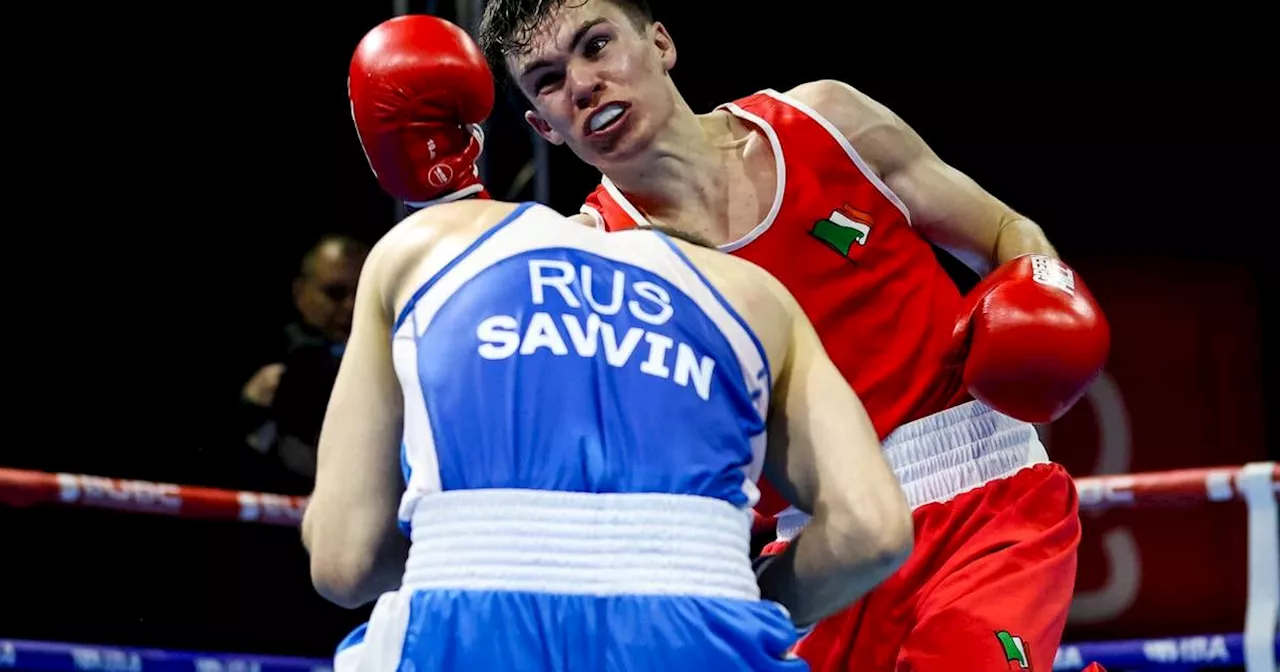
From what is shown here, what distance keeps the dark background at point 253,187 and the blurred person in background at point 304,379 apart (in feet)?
0.91

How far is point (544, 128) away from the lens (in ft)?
9.60

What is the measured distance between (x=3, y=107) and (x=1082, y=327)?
4530 millimetres

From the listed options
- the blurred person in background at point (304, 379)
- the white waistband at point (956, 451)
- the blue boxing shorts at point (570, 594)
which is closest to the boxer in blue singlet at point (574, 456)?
the blue boxing shorts at point (570, 594)

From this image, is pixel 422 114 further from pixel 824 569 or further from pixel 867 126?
pixel 867 126

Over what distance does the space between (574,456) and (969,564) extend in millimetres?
960

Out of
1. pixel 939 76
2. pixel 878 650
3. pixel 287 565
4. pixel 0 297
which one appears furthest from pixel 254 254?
pixel 878 650

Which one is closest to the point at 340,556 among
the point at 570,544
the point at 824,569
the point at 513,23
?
the point at 570,544

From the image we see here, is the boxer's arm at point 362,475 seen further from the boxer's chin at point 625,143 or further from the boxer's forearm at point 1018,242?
the boxer's forearm at point 1018,242

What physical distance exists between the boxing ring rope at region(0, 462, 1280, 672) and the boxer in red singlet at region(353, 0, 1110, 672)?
115 centimetres

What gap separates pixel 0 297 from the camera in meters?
5.80

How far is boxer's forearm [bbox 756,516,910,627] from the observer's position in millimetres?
1861

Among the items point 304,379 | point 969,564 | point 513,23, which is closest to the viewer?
point 969,564

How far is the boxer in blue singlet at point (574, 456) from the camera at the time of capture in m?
1.73

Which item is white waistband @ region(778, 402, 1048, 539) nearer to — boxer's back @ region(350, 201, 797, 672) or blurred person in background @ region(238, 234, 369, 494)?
boxer's back @ region(350, 201, 797, 672)
